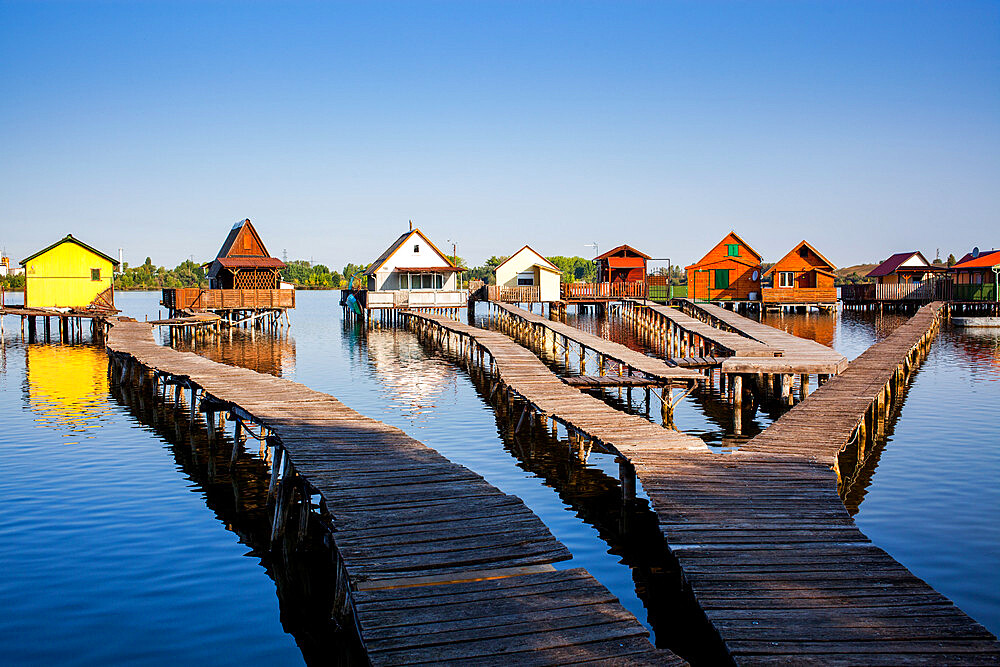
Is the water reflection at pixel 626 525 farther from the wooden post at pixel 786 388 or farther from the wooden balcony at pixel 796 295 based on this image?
the wooden balcony at pixel 796 295

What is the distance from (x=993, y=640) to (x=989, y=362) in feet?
106

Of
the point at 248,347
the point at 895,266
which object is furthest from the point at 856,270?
the point at 248,347

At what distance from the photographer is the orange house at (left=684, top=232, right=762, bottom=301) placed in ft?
236

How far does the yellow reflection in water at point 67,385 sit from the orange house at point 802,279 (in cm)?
5107

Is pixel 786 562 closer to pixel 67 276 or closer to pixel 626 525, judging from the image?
pixel 626 525

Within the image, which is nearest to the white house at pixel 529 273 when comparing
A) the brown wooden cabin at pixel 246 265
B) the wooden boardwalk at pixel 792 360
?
the brown wooden cabin at pixel 246 265

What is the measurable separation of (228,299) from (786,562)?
156 feet

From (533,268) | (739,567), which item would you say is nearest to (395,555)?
(739,567)

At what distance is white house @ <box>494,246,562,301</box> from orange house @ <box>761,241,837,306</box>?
56.8 ft

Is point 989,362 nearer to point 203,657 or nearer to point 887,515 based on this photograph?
point 887,515

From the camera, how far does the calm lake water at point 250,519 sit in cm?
959

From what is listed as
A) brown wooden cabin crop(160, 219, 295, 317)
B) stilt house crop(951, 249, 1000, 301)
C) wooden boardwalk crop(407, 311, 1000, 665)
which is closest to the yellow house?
brown wooden cabin crop(160, 219, 295, 317)

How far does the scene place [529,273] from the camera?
68688 millimetres

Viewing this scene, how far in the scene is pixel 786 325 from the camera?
187ft
